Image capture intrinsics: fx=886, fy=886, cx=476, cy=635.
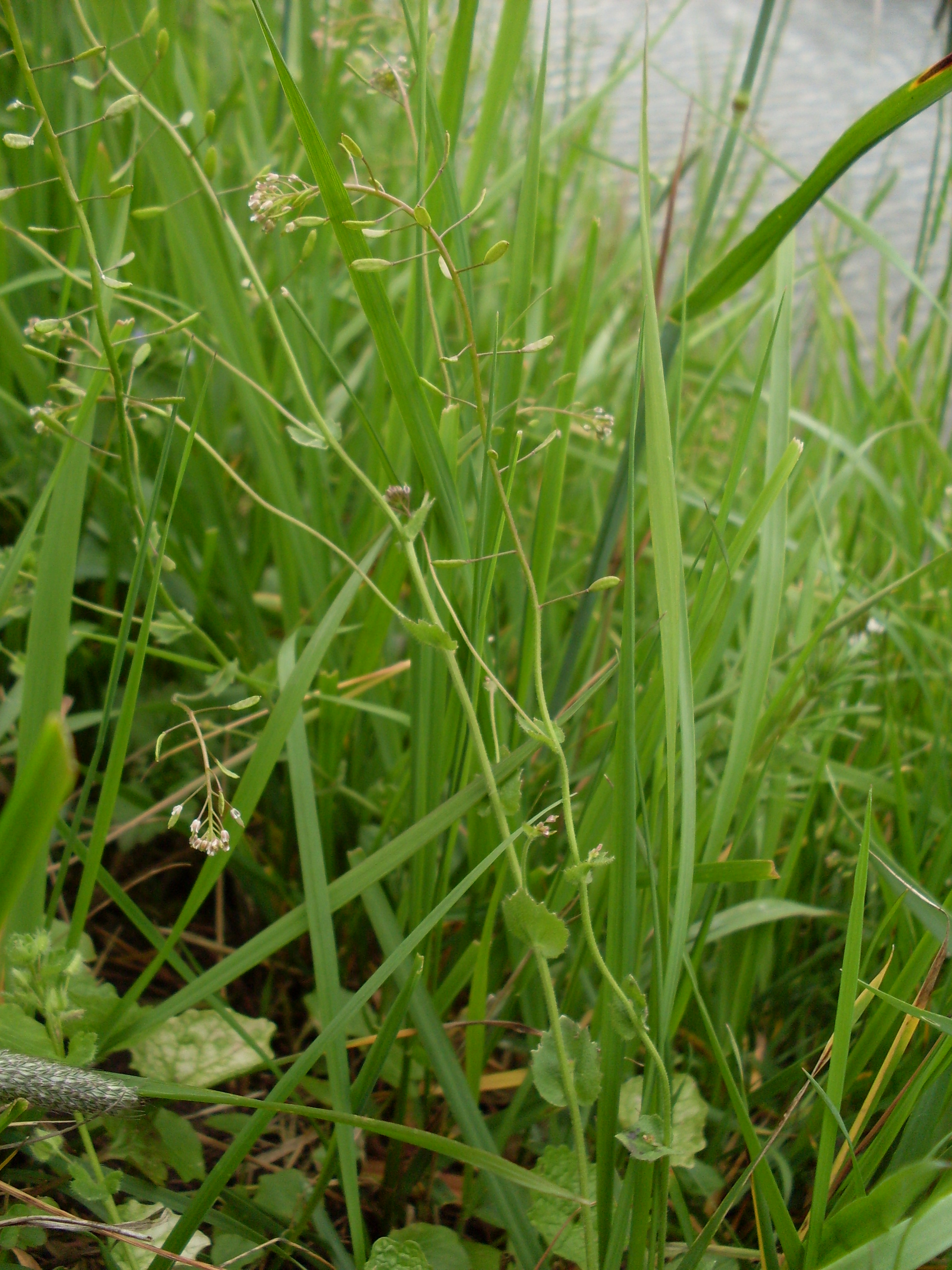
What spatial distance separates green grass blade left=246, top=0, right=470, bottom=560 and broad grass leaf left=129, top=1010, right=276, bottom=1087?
34 cm

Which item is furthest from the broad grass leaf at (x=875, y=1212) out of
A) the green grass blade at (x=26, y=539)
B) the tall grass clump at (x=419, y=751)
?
the green grass blade at (x=26, y=539)

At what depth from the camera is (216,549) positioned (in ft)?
2.55

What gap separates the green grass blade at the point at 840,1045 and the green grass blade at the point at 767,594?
0.38 feet

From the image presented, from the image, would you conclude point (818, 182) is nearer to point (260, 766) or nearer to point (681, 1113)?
point (260, 766)

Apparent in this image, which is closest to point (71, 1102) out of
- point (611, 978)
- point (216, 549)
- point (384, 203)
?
point (611, 978)

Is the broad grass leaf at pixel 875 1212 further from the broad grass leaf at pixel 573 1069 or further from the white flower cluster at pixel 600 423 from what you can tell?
the white flower cluster at pixel 600 423

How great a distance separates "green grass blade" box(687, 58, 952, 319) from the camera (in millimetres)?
422

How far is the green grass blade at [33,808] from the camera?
21cm

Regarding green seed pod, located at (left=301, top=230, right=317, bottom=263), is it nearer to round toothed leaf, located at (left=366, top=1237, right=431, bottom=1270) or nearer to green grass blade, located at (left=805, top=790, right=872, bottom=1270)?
green grass blade, located at (left=805, top=790, right=872, bottom=1270)

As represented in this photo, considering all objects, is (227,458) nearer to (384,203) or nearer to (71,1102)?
(384,203)

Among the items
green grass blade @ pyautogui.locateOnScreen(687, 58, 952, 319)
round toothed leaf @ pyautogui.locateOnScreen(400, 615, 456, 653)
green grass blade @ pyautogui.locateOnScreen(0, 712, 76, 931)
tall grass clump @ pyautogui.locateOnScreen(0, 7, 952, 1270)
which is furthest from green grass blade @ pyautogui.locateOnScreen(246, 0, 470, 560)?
green grass blade @ pyautogui.locateOnScreen(0, 712, 76, 931)

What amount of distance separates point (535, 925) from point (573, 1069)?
0.08m

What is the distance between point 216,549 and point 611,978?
0.52 metres

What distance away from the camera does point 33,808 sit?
233mm
